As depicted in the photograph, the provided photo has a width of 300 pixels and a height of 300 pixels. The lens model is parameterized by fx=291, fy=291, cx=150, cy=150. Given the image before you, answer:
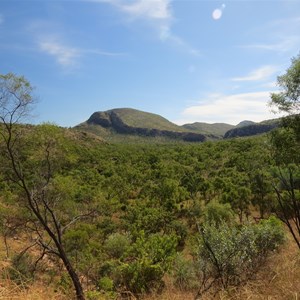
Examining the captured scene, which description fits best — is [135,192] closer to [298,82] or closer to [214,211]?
[214,211]

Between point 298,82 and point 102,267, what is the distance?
1898cm

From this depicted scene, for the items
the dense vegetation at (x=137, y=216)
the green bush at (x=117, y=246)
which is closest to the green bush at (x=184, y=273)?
the dense vegetation at (x=137, y=216)

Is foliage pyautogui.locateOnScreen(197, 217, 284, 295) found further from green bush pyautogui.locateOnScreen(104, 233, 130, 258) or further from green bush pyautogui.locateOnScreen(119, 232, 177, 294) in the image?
green bush pyautogui.locateOnScreen(104, 233, 130, 258)

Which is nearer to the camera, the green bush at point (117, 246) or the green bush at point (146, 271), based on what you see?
the green bush at point (146, 271)

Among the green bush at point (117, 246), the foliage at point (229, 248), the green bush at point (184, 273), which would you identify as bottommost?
the green bush at point (117, 246)

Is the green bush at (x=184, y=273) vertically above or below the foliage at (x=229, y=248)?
below

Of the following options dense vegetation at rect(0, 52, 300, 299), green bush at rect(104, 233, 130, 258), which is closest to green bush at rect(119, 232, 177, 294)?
dense vegetation at rect(0, 52, 300, 299)

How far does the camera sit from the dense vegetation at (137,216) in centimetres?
1134

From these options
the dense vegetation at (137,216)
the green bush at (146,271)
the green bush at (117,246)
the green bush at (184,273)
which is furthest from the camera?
the green bush at (117,246)

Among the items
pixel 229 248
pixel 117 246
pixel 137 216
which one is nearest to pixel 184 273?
pixel 229 248

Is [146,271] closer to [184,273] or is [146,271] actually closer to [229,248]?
[184,273]

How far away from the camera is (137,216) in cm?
3825

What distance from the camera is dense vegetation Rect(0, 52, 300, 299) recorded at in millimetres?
11344

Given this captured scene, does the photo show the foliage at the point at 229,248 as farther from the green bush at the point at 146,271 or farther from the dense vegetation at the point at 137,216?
the green bush at the point at 146,271
